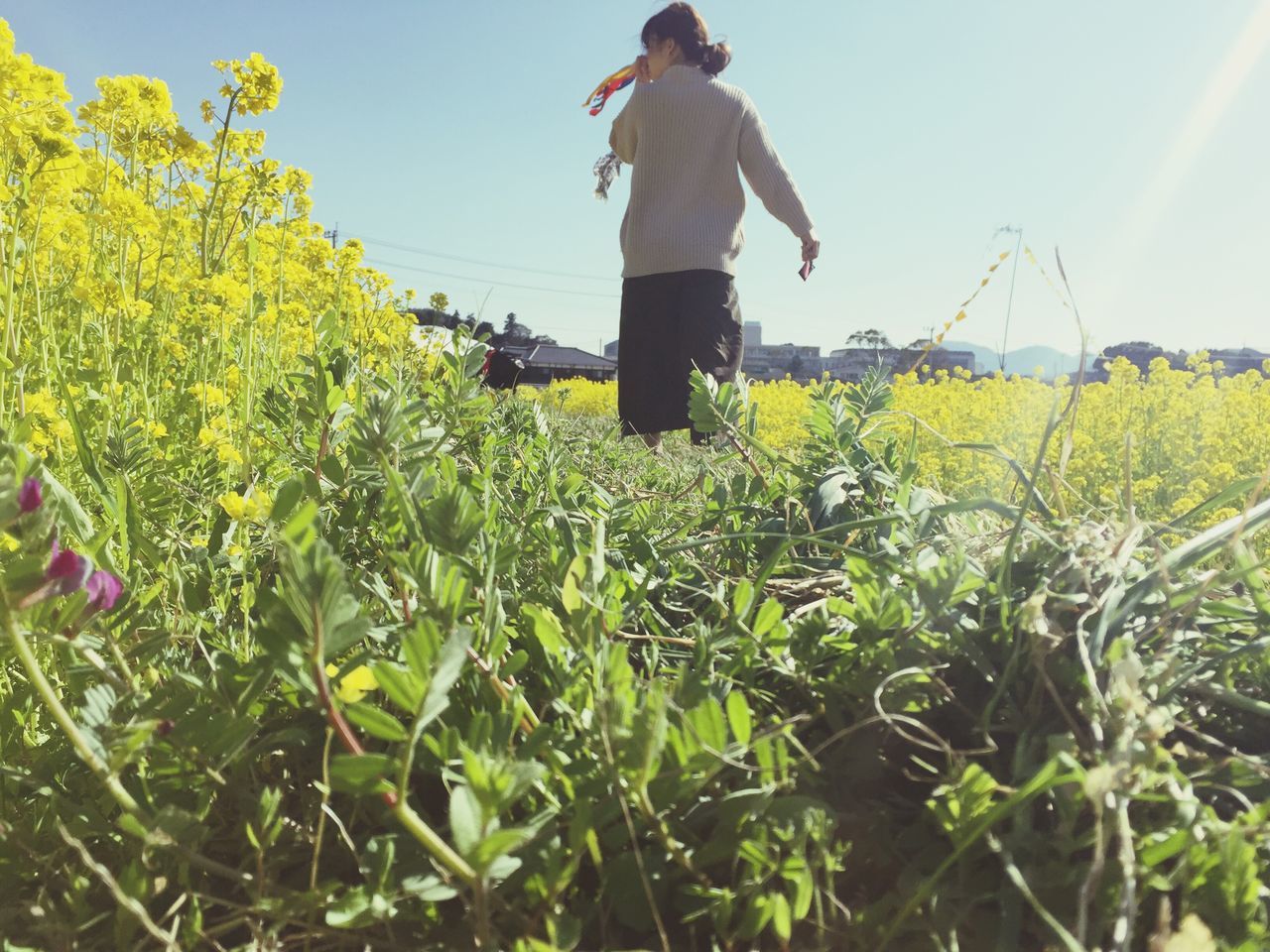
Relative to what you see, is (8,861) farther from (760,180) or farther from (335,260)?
(760,180)

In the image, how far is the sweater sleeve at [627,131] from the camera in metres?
5.10

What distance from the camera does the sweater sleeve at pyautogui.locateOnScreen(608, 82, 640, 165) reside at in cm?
510

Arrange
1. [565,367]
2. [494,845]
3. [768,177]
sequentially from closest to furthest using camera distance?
1. [494,845]
2. [768,177]
3. [565,367]

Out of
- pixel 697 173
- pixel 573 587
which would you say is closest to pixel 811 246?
pixel 697 173

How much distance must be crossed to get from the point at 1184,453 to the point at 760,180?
4044 millimetres

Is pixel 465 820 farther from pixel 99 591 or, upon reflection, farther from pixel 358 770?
pixel 99 591

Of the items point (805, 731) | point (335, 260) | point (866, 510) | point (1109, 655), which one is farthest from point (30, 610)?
point (335, 260)

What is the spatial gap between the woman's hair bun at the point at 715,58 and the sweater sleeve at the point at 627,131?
0.44m

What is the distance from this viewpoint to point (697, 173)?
4.98 meters

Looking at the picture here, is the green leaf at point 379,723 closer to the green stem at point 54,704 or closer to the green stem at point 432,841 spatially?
the green stem at point 432,841

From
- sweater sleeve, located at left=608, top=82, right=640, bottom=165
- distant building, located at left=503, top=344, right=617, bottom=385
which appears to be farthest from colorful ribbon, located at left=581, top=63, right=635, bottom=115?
distant building, located at left=503, top=344, right=617, bottom=385

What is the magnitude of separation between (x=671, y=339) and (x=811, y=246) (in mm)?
1011

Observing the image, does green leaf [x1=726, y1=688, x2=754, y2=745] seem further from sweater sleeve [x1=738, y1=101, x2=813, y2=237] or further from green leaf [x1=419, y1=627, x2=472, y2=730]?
sweater sleeve [x1=738, y1=101, x2=813, y2=237]

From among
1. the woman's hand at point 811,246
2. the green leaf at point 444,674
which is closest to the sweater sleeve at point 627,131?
the woman's hand at point 811,246
